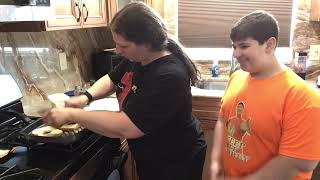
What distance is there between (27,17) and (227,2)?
173 cm

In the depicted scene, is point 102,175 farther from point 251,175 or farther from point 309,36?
point 309,36

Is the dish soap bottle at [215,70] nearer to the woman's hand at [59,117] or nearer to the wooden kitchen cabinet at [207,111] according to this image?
the wooden kitchen cabinet at [207,111]

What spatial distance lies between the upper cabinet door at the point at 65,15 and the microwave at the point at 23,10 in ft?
0.65

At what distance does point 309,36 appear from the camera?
242 cm

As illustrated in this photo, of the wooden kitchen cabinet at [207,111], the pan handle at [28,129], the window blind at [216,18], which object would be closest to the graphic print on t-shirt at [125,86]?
the pan handle at [28,129]

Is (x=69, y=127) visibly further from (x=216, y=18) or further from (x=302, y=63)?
(x=302, y=63)

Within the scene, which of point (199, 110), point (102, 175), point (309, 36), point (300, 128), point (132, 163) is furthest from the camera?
point (309, 36)

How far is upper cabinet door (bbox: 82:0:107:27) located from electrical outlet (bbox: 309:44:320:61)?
155 centimetres

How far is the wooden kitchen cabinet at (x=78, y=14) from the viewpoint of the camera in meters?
1.63

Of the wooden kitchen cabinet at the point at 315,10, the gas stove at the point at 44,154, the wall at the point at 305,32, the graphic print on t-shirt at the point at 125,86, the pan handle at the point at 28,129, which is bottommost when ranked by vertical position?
the gas stove at the point at 44,154

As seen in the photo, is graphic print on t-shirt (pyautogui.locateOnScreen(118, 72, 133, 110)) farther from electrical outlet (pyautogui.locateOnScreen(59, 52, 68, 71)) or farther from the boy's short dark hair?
electrical outlet (pyautogui.locateOnScreen(59, 52, 68, 71))

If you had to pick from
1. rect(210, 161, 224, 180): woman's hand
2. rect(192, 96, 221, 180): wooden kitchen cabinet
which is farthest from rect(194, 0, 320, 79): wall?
rect(210, 161, 224, 180): woman's hand

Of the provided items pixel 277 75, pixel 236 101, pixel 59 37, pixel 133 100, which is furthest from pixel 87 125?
pixel 59 37

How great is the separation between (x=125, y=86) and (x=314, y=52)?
1.66 metres
